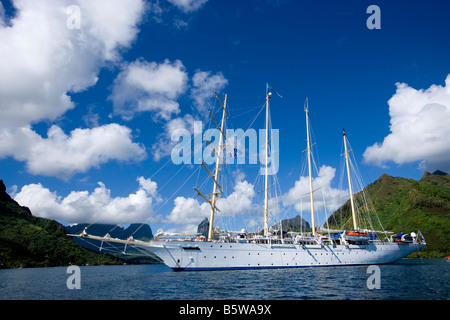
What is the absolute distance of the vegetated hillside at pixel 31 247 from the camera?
4204 inches

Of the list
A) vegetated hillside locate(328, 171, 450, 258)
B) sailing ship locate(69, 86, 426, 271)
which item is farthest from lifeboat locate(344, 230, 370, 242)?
vegetated hillside locate(328, 171, 450, 258)

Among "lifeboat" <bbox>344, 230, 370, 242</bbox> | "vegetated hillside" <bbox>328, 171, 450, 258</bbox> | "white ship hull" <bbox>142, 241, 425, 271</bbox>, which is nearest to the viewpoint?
"white ship hull" <bbox>142, 241, 425, 271</bbox>

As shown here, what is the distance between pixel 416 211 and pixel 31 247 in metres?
213

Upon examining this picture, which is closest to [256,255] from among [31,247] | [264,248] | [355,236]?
[264,248]

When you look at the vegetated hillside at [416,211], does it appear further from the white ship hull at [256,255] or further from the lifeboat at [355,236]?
the white ship hull at [256,255]

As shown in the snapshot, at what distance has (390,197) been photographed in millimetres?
178000

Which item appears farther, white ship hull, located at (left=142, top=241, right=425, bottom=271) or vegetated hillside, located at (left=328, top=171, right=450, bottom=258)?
vegetated hillside, located at (left=328, top=171, right=450, bottom=258)

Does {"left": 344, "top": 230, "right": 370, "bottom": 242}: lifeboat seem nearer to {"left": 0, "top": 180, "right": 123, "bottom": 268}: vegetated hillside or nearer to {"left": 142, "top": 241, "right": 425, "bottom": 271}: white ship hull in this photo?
{"left": 142, "top": 241, "right": 425, "bottom": 271}: white ship hull

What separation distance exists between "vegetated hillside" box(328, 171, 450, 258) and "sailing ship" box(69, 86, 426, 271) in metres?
47.2

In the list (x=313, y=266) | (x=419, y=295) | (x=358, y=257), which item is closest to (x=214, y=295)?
(x=419, y=295)

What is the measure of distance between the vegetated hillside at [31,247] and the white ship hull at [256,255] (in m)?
106

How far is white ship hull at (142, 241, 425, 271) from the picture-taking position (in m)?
35.8

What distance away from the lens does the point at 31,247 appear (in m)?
119
